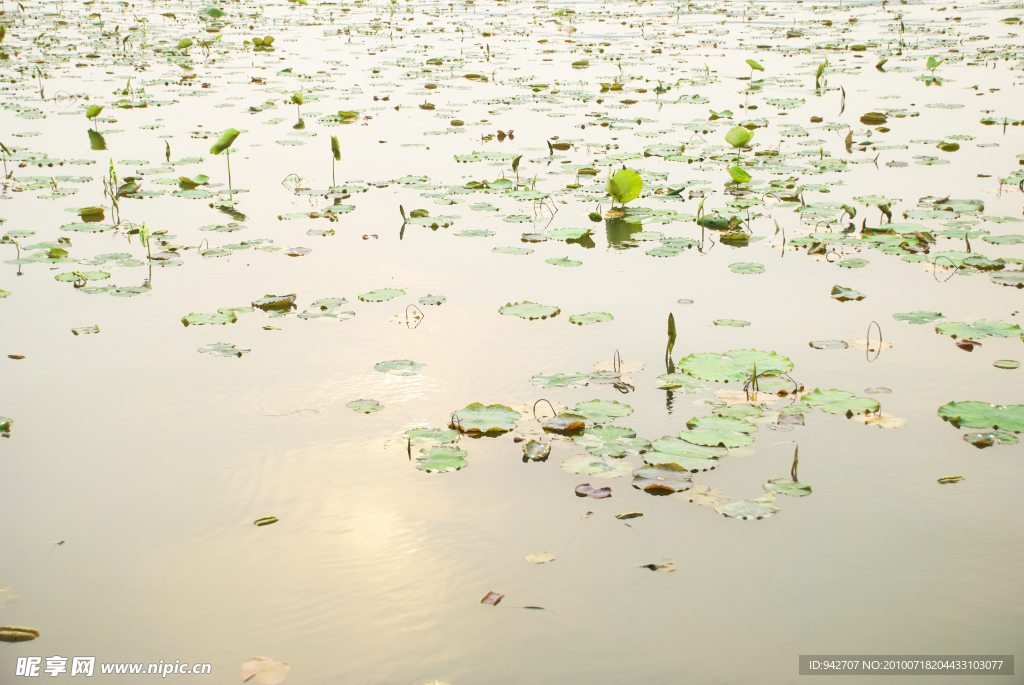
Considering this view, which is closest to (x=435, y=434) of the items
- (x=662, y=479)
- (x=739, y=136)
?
(x=662, y=479)

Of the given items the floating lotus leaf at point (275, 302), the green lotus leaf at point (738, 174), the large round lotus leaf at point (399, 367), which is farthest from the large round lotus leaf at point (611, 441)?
the green lotus leaf at point (738, 174)

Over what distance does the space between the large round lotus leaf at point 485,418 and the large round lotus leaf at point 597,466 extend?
32cm

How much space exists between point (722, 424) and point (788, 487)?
41 cm

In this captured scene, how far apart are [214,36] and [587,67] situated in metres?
7.47

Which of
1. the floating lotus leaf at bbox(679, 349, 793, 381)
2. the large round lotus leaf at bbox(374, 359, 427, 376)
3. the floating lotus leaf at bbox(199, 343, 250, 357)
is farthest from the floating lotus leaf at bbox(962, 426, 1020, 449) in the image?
the floating lotus leaf at bbox(199, 343, 250, 357)

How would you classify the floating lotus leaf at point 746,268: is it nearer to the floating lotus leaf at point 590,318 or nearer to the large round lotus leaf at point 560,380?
the floating lotus leaf at point 590,318

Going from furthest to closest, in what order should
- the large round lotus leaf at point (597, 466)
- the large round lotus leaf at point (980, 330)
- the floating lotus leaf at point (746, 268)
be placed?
1. the floating lotus leaf at point (746, 268)
2. the large round lotus leaf at point (980, 330)
3. the large round lotus leaf at point (597, 466)

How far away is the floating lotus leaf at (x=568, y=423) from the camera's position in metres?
3.08

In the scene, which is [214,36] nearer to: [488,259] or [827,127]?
[827,127]

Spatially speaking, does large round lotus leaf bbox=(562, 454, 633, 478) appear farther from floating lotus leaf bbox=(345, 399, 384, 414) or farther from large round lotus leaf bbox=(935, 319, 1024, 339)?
large round lotus leaf bbox=(935, 319, 1024, 339)

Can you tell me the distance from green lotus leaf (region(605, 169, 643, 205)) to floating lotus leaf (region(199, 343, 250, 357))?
2922 millimetres

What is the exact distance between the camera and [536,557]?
2506mm

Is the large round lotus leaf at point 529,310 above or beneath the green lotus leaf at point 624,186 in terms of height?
beneath

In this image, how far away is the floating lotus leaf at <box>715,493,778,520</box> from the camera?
2639mm
